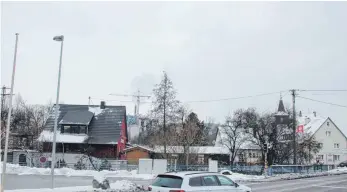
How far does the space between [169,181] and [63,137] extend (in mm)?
43737

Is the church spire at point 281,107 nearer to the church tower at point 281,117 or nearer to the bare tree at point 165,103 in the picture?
the church tower at point 281,117

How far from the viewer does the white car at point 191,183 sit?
46.1ft

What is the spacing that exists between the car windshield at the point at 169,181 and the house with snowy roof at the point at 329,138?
6938cm

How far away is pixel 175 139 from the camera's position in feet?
156

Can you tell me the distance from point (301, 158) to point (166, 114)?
77.2 ft

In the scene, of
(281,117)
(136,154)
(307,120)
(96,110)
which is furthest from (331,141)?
(96,110)

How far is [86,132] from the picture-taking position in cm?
5697

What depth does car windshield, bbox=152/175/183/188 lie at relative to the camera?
14086mm

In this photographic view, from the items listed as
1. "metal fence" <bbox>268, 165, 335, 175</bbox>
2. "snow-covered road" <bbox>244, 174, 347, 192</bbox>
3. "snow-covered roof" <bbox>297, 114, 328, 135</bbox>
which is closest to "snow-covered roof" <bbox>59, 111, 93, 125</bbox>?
"metal fence" <bbox>268, 165, 335, 175</bbox>

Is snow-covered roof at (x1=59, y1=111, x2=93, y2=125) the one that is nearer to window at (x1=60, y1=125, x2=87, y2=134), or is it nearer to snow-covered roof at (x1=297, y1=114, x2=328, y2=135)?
window at (x1=60, y1=125, x2=87, y2=134)

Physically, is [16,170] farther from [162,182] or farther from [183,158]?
[162,182]

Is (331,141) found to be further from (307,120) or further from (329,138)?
(307,120)

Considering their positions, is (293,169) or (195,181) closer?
(195,181)

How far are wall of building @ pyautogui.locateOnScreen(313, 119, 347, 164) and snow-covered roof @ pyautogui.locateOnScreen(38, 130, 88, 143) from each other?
46062 mm
